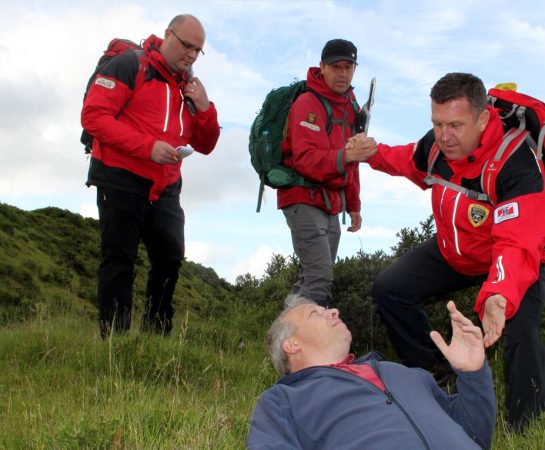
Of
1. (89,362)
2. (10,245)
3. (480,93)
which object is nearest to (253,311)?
(89,362)

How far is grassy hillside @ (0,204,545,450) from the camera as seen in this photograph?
4.82 m

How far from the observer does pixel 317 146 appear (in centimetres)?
725

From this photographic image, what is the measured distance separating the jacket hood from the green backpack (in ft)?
0.16

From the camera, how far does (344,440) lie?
12.6ft

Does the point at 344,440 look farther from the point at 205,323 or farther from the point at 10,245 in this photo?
the point at 10,245

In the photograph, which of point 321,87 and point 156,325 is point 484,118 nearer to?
point 321,87

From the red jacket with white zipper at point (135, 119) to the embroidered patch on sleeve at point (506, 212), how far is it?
324 cm

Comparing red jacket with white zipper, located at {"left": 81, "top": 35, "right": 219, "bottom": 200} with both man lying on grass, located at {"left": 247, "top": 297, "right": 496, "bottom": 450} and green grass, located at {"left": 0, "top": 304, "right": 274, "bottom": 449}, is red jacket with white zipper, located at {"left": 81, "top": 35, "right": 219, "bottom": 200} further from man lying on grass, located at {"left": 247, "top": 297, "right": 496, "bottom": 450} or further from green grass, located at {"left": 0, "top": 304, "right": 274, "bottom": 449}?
man lying on grass, located at {"left": 247, "top": 297, "right": 496, "bottom": 450}

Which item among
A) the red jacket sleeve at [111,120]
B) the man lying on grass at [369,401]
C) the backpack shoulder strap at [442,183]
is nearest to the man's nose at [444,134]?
the backpack shoulder strap at [442,183]

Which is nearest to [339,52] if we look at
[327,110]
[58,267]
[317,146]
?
[327,110]

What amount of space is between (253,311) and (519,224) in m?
5.41

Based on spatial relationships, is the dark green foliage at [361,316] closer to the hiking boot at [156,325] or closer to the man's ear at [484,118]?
the hiking boot at [156,325]

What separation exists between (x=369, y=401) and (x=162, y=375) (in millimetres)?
3655

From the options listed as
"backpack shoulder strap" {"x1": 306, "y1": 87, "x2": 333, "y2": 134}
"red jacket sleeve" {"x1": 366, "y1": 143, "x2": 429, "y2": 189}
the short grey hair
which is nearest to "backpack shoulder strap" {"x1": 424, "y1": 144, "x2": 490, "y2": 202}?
"red jacket sleeve" {"x1": 366, "y1": 143, "x2": 429, "y2": 189}
